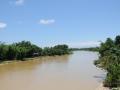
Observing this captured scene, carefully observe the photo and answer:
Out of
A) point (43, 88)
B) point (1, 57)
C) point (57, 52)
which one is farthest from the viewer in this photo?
point (57, 52)

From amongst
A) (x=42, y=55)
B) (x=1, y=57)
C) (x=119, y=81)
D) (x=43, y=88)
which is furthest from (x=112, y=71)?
(x=42, y=55)

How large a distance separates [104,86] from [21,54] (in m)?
39.3

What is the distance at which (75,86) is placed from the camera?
58.2 feet

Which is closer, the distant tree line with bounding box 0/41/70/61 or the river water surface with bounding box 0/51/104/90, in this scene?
the river water surface with bounding box 0/51/104/90

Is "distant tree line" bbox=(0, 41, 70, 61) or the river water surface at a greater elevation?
→ "distant tree line" bbox=(0, 41, 70, 61)

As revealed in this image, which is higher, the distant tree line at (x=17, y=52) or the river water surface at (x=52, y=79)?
the distant tree line at (x=17, y=52)

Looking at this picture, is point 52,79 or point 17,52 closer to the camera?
point 52,79

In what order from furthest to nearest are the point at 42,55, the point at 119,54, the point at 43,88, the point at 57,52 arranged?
the point at 57,52
the point at 42,55
the point at 119,54
the point at 43,88

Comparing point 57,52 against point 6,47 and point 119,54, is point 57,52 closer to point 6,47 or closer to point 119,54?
point 6,47

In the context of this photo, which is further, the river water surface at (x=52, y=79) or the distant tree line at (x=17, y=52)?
the distant tree line at (x=17, y=52)

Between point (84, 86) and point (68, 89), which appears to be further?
point (84, 86)

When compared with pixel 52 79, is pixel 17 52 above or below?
above

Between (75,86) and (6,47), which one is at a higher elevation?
(6,47)

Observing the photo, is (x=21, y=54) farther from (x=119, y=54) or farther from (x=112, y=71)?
(x=112, y=71)
